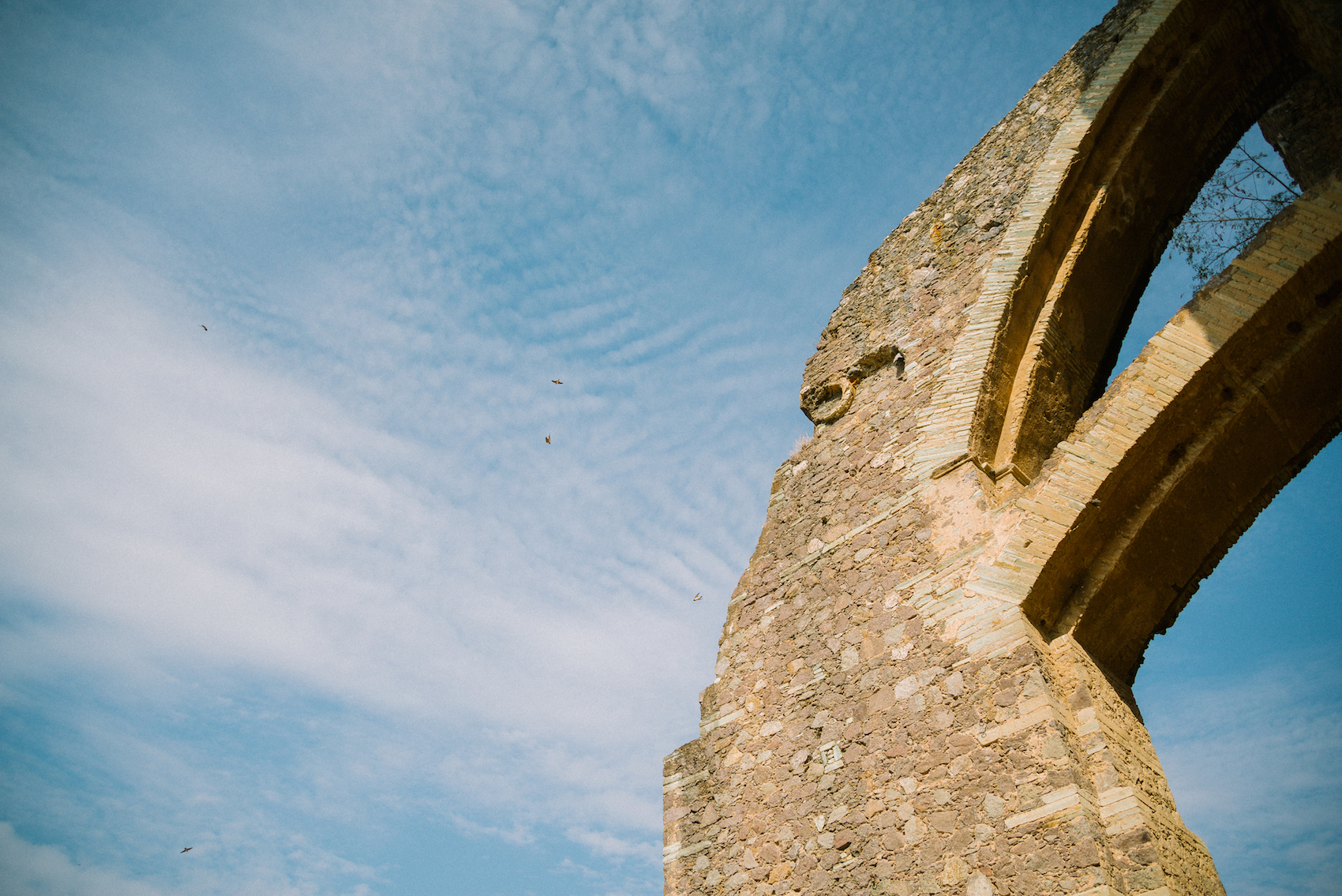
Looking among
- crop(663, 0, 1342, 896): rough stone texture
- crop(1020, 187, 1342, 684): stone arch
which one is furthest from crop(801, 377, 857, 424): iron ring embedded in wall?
crop(1020, 187, 1342, 684): stone arch

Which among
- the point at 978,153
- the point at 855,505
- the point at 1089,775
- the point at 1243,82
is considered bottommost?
the point at 1089,775

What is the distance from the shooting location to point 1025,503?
13.1ft

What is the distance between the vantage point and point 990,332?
476 centimetres

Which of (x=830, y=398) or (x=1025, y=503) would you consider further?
(x=830, y=398)

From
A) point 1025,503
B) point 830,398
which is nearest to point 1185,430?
point 1025,503

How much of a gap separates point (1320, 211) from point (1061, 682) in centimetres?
256

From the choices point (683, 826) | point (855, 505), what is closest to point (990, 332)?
point (855, 505)

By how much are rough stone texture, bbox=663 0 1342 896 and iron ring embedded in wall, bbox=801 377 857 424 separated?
2cm

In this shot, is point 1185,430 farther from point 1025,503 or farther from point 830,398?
point 830,398

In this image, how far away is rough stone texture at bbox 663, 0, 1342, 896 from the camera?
3.50 metres

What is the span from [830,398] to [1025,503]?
1952 mm

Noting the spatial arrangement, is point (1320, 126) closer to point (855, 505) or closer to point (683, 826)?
point (855, 505)

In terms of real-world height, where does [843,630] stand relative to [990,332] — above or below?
below

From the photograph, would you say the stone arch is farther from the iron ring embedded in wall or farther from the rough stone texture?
the iron ring embedded in wall
